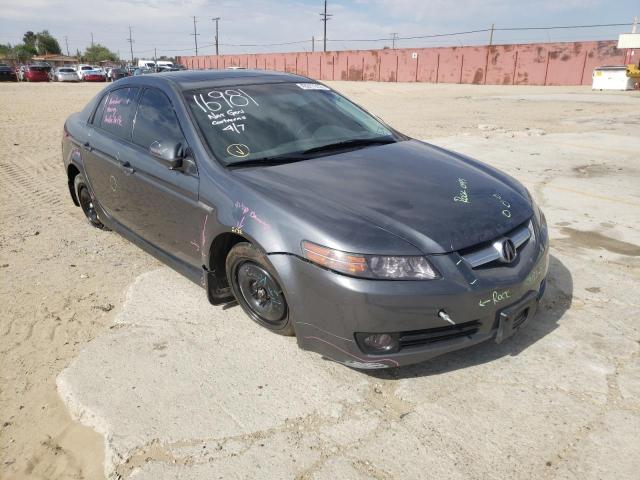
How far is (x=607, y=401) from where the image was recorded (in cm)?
246

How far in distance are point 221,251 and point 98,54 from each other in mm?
120136

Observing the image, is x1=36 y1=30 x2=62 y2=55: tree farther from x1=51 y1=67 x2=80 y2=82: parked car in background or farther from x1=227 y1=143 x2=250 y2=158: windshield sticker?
x1=227 y1=143 x2=250 y2=158: windshield sticker

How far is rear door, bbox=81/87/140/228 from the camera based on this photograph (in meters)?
3.89

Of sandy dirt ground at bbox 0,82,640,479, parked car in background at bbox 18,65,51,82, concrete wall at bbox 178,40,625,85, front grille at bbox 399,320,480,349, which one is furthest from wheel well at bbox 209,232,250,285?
parked car in background at bbox 18,65,51,82

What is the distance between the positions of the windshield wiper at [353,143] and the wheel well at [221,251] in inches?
29.7

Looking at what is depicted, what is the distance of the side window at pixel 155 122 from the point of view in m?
3.36

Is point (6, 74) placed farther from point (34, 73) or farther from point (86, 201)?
point (86, 201)

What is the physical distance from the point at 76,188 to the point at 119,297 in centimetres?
196

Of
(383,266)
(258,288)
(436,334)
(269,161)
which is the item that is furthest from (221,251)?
(436,334)

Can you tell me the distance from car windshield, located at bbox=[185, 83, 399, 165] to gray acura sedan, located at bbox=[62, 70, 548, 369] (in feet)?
0.04

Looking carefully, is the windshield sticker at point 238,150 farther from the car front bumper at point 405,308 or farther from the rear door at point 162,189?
the car front bumper at point 405,308

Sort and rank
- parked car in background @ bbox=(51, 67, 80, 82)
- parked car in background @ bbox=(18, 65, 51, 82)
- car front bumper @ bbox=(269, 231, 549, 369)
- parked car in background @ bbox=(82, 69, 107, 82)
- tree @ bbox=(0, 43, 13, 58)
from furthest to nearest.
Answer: tree @ bbox=(0, 43, 13, 58) < parked car in background @ bbox=(82, 69, 107, 82) < parked car in background @ bbox=(51, 67, 80, 82) < parked car in background @ bbox=(18, 65, 51, 82) < car front bumper @ bbox=(269, 231, 549, 369)

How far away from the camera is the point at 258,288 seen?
2.94 meters

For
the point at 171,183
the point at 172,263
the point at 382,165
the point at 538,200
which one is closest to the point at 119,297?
the point at 172,263
